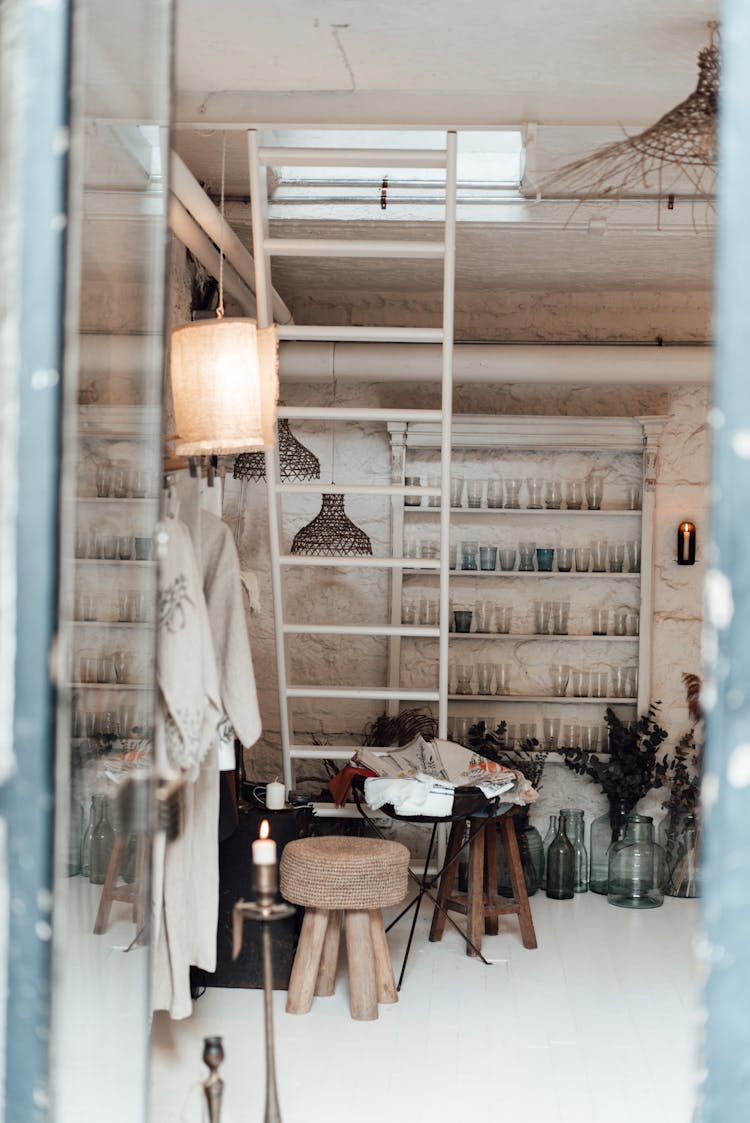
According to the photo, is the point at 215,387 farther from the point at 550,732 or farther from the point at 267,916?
the point at 550,732

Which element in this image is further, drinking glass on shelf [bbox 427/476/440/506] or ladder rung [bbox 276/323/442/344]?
drinking glass on shelf [bbox 427/476/440/506]

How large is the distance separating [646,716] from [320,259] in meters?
2.92

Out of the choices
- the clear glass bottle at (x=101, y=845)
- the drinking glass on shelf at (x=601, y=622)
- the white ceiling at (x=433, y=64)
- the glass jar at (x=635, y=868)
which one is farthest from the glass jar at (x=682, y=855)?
the clear glass bottle at (x=101, y=845)

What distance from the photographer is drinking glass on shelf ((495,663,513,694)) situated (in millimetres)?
6473

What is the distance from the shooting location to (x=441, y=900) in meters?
5.23

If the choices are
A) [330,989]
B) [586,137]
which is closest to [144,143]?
[586,137]

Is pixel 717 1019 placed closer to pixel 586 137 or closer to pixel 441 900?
pixel 586 137

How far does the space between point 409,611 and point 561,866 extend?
1.55 meters

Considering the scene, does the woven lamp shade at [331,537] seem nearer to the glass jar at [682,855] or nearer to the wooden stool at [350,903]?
the wooden stool at [350,903]

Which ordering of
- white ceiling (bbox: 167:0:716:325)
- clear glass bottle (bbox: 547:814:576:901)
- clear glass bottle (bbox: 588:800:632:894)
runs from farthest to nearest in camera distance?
clear glass bottle (bbox: 588:800:632:894) < clear glass bottle (bbox: 547:814:576:901) < white ceiling (bbox: 167:0:716:325)

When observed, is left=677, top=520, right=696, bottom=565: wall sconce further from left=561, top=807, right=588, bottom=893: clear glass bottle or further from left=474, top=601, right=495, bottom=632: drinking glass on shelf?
left=561, top=807, right=588, bottom=893: clear glass bottle

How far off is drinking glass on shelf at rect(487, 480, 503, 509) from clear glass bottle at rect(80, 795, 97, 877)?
485cm

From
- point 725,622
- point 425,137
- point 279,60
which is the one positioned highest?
point 425,137

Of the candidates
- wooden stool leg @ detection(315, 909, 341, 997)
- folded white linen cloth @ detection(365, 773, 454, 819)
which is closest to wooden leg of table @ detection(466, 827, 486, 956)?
folded white linen cloth @ detection(365, 773, 454, 819)
